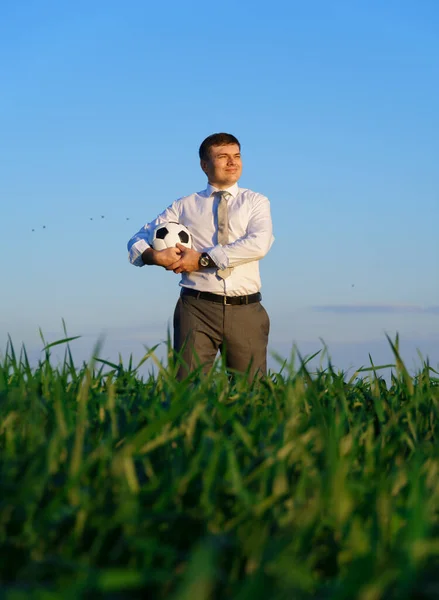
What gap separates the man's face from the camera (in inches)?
312

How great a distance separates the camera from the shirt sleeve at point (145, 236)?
769cm

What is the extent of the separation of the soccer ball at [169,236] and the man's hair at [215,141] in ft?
3.08

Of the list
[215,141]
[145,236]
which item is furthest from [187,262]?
[215,141]

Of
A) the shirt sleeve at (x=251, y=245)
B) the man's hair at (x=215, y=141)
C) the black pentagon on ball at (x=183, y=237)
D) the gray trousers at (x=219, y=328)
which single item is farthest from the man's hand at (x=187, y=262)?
the man's hair at (x=215, y=141)

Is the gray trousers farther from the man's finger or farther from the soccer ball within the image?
the soccer ball

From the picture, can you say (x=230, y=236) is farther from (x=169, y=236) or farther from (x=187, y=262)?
(x=187, y=262)

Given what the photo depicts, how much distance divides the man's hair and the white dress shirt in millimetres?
372

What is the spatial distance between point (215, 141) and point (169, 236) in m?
1.23

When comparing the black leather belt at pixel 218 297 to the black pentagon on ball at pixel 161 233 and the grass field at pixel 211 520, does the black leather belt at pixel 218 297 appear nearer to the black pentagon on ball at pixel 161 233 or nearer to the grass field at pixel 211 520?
the black pentagon on ball at pixel 161 233

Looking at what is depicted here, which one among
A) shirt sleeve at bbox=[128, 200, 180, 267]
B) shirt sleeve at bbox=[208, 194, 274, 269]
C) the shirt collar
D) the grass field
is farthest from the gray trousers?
the grass field

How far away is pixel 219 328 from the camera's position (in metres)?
7.58

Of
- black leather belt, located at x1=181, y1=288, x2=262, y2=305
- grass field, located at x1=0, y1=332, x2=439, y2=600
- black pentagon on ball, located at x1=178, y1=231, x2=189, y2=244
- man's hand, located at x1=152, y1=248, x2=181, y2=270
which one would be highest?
black pentagon on ball, located at x1=178, y1=231, x2=189, y2=244

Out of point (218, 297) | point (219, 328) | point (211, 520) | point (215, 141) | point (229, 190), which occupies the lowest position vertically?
point (211, 520)

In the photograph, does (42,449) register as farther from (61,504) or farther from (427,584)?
(427,584)
